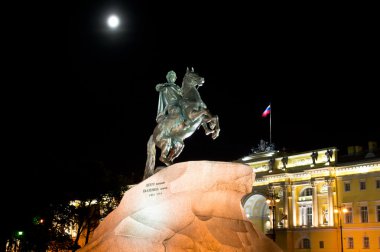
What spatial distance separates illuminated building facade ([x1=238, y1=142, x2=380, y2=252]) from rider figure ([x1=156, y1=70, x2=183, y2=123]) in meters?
41.6

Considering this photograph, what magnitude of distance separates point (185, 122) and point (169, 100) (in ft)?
3.20

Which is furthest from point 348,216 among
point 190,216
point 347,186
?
point 190,216

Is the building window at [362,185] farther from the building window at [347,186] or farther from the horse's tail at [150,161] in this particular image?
the horse's tail at [150,161]

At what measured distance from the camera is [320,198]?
211 ft

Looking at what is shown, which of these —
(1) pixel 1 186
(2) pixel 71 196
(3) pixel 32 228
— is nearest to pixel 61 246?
(2) pixel 71 196

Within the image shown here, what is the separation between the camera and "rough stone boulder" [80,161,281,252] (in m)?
12.8

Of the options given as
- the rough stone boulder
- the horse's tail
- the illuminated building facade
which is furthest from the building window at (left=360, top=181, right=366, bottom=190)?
the rough stone boulder

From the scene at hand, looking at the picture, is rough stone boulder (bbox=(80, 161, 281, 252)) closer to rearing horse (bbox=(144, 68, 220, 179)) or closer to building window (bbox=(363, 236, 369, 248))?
rearing horse (bbox=(144, 68, 220, 179))

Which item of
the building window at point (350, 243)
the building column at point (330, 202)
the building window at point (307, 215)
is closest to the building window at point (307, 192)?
the building window at point (307, 215)

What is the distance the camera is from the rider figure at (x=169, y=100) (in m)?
15.3

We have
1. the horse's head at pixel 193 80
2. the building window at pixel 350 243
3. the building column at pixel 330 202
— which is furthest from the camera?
the building column at pixel 330 202

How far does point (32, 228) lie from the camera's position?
32.6 meters

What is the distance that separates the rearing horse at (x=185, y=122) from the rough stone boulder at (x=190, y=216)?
1.53m

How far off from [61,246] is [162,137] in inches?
1116
